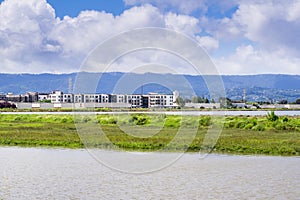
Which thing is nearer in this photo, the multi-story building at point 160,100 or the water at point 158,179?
the water at point 158,179

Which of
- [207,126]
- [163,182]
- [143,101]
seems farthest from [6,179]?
[143,101]

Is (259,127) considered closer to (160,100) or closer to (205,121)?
(205,121)

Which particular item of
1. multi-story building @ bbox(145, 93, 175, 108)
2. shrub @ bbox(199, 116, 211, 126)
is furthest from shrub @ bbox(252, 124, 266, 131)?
multi-story building @ bbox(145, 93, 175, 108)

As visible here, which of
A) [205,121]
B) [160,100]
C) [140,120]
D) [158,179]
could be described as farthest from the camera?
[160,100]

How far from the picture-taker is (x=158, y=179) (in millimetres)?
17484

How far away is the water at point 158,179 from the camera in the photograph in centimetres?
1459

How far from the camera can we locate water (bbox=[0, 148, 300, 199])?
14586 mm

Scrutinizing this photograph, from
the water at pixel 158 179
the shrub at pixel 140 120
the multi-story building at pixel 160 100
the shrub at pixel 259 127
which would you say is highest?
the multi-story building at pixel 160 100

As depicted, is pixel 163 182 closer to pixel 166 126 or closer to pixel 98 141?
pixel 98 141

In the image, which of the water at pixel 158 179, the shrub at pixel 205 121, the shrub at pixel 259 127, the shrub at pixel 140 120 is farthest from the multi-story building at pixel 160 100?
the water at pixel 158 179

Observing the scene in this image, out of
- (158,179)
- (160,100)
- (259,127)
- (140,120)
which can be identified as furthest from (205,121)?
(160,100)

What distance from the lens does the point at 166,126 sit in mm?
44406

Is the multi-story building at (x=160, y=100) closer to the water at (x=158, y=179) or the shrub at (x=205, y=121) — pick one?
the shrub at (x=205, y=121)

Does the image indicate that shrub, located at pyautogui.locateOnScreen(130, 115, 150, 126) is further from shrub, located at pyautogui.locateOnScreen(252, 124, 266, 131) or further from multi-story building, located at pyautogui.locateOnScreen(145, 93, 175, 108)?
multi-story building, located at pyautogui.locateOnScreen(145, 93, 175, 108)
